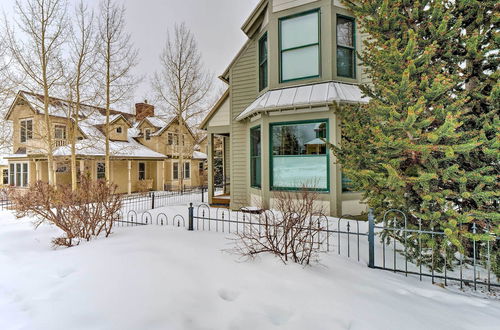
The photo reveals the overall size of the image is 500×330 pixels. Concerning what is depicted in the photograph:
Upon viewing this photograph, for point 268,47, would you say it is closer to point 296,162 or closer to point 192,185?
point 296,162

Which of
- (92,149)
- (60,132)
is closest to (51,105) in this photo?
(60,132)

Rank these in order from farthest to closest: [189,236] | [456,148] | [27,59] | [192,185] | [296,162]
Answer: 1. [192,185]
2. [27,59]
3. [296,162]
4. [189,236]
5. [456,148]

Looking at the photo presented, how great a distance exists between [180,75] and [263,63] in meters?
13.1

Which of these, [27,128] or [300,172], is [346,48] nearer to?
[300,172]

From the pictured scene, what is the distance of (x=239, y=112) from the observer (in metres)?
10.3

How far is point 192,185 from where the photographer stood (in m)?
25.9

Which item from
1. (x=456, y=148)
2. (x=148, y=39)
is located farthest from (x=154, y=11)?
(x=456, y=148)

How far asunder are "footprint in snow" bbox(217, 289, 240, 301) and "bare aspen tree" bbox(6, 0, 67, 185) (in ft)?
46.3

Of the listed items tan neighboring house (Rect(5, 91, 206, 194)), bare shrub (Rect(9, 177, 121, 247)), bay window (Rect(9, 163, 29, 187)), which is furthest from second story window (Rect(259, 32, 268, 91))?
bay window (Rect(9, 163, 29, 187))

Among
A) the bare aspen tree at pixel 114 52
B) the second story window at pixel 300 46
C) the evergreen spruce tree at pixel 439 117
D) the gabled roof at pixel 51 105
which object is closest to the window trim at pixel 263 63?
the second story window at pixel 300 46

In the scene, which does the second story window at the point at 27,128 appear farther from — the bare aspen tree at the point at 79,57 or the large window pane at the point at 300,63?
the large window pane at the point at 300,63

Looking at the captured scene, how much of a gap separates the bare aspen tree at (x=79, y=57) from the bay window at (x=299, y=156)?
39.4 ft

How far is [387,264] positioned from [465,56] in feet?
12.7

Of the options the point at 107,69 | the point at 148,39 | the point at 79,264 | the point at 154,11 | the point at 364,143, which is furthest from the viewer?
the point at 148,39
